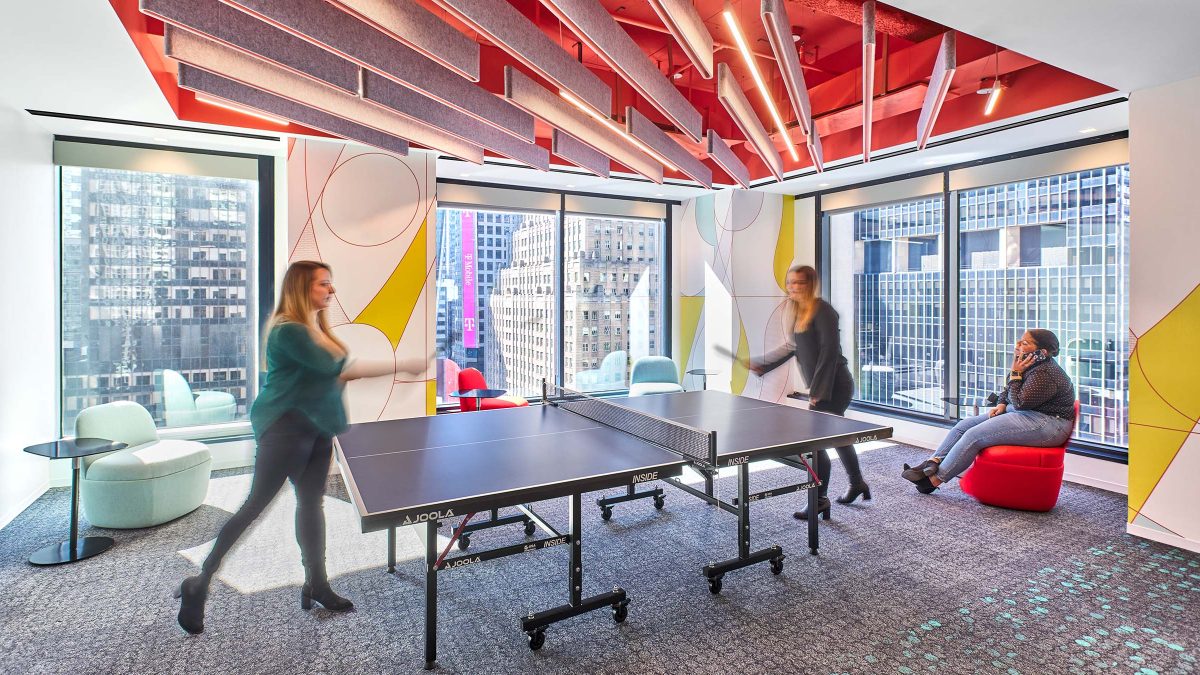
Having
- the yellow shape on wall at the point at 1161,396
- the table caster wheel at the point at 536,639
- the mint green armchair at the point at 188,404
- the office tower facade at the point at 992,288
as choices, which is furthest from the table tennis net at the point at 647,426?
the office tower facade at the point at 992,288

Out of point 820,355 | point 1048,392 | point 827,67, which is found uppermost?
point 827,67

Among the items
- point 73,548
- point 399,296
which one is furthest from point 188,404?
point 73,548

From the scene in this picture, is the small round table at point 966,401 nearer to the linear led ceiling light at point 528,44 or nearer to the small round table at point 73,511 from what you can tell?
the linear led ceiling light at point 528,44

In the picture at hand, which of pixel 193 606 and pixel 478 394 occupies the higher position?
pixel 478 394

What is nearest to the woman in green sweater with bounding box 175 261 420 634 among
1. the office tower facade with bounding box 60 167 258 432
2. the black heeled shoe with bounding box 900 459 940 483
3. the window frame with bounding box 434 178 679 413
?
the office tower facade with bounding box 60 167 258 432

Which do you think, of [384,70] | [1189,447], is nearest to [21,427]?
[384,70]

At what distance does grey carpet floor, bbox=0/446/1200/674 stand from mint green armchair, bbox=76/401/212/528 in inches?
5.3

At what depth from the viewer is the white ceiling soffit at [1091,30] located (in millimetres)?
2988

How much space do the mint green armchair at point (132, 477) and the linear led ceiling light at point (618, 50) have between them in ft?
12.6

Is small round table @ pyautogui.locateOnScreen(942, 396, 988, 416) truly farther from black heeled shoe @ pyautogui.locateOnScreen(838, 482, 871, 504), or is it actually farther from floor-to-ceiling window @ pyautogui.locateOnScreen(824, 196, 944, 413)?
black heeled shoe @ pyautogui.locateOnScreen(838, 482, 871, 504)

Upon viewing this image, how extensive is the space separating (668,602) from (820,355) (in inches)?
86.3

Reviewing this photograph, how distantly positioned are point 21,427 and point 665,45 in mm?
5455

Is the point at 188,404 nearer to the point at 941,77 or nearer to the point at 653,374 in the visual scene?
the point at 653,374

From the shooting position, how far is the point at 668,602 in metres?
3.30
